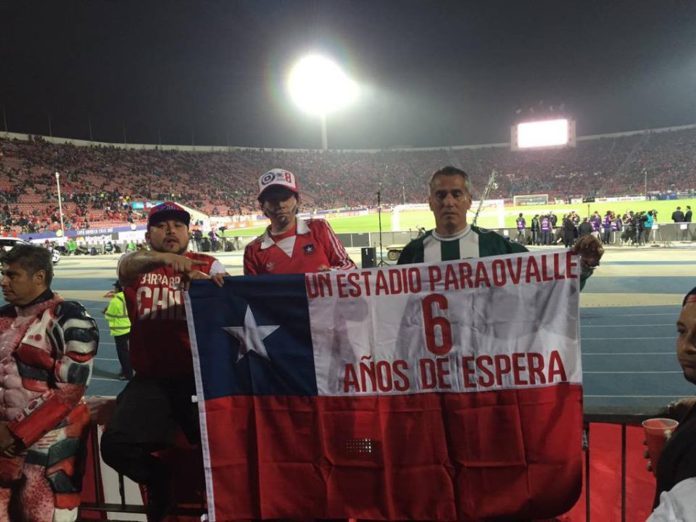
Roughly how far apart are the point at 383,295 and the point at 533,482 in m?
1.22

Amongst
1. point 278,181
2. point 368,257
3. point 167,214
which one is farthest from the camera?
point 368,257

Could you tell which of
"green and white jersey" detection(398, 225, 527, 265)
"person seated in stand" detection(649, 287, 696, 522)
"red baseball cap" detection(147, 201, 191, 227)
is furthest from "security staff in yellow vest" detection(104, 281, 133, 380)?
"person seated in stand" detection(649, 287, 696, 522)

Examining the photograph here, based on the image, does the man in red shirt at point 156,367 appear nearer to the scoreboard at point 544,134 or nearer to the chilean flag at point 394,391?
the chilean flag at point 394,391

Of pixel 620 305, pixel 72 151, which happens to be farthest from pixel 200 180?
pixel 620 305

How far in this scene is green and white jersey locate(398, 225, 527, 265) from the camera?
10.5 ft

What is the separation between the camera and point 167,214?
3.11 metres

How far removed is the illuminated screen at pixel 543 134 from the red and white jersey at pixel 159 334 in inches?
2631

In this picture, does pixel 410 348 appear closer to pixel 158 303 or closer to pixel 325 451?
pixel 325 451

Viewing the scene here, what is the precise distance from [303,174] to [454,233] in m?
70.2

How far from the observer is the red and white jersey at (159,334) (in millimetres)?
2893

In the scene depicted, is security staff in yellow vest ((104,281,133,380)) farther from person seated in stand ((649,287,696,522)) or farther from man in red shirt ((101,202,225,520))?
person seated in stand ((649,287,696,522))

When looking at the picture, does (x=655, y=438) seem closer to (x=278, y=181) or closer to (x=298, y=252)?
(x=298, y=252)

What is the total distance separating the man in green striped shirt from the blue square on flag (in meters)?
0.86

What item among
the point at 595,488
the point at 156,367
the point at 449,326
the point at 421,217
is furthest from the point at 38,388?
the point at 421,217
